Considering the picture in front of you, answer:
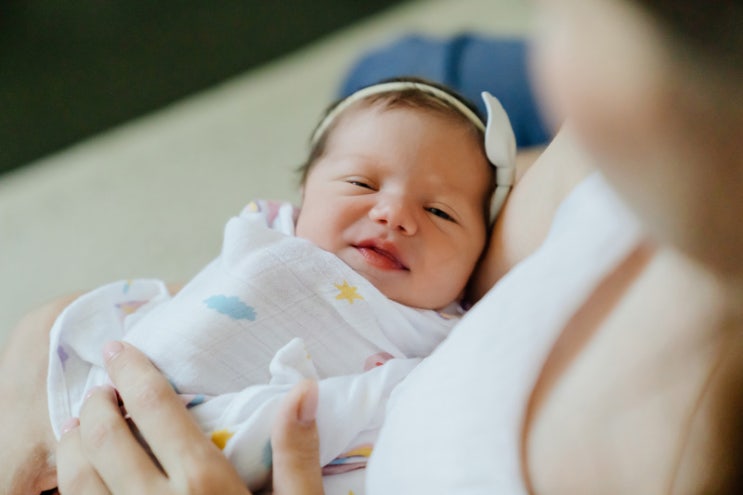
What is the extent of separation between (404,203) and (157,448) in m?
0.33

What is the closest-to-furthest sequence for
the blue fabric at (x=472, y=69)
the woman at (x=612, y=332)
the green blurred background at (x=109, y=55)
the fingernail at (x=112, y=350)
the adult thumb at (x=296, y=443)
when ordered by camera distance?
the woman at (x=612, y=332)
the adult thumb at (x=296, y=443)
the fingernail at (x=112, y=350)
the blue fabric at (x=472, y=69)
the green blurred background at (x=109, y=55)

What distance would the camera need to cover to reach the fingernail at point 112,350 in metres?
0.69

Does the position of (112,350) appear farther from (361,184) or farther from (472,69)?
(472,69)

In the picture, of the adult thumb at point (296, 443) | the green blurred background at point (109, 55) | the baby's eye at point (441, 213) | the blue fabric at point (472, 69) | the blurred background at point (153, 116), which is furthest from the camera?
the green blurred background at point (109, 55)

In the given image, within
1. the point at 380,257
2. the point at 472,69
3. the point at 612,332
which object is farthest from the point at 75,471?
the point at 472,69

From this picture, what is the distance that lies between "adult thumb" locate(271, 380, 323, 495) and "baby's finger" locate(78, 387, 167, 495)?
3.5 inches

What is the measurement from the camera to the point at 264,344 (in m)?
0.71

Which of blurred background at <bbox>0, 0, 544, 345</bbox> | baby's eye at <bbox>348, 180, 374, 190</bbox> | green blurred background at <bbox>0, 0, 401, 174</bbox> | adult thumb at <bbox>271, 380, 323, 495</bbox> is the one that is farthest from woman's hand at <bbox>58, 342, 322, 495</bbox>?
green blurred background at <bbox>0, 0, 401, 174</bbox>

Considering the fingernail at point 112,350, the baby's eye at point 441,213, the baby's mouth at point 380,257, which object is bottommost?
the fingernail at point 112,350

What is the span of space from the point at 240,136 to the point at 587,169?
136 centimetres

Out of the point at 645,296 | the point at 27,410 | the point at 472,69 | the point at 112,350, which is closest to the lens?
the point at 645,296

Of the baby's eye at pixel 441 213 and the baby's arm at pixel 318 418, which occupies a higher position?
the baby's eye at pixel 441 213

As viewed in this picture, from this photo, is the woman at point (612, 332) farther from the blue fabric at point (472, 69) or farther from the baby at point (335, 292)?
the blue fabric at point (472, 69)

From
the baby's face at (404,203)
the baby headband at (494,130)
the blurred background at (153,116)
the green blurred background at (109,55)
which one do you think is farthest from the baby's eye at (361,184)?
the green blurred background at (109,55)
